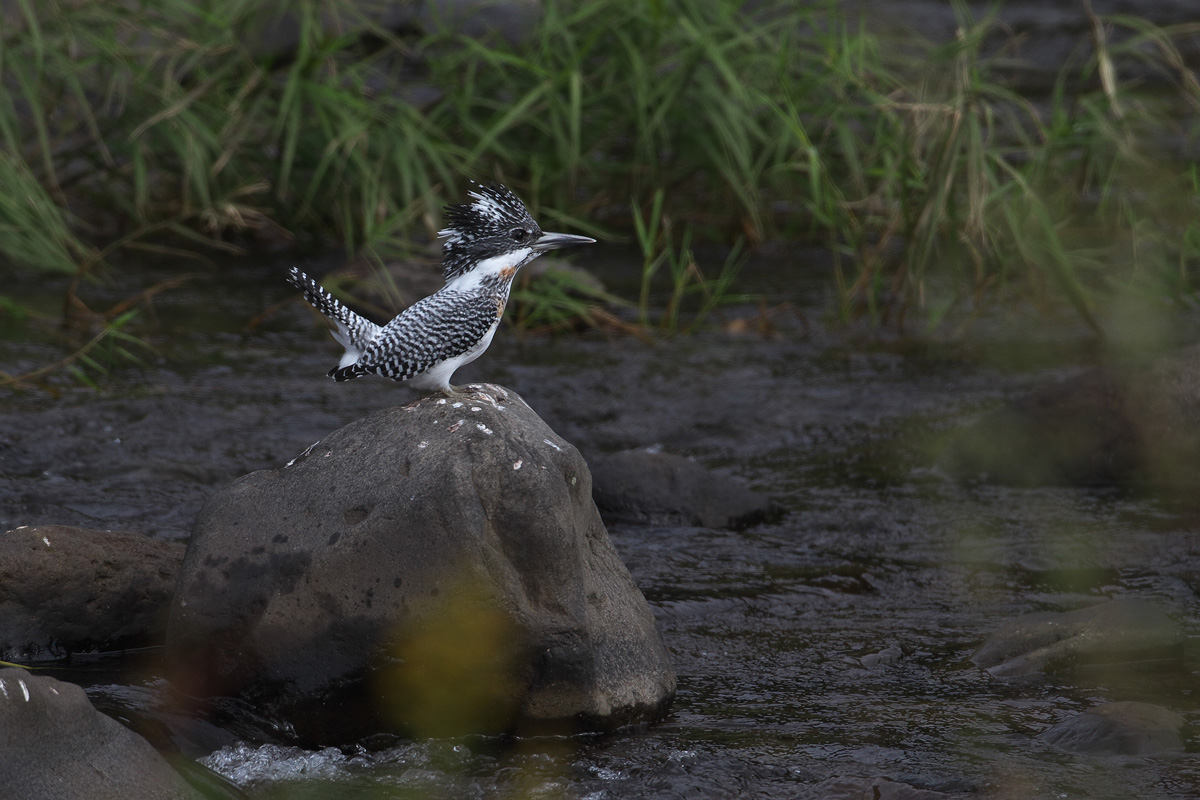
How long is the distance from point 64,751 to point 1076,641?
3.01 meters

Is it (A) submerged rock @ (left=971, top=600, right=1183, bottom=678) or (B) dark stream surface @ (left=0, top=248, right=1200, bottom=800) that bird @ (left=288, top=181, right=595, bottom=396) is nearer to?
(B) dark stream surface @ (left=0, top=248, right=1200, bottom=800)

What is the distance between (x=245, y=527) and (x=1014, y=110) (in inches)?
356

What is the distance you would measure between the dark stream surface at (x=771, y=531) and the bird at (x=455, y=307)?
46.0 inches

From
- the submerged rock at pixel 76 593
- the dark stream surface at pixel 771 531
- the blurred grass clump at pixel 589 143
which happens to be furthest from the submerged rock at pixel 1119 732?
the blurred grass clump at pixel 589 143

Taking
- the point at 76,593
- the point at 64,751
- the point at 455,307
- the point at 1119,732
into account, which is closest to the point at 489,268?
the point at 455,307

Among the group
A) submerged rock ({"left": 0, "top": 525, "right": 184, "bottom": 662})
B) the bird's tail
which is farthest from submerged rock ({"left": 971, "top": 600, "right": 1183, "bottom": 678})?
submerged rock ({"left": 0, "top": 525, "right": 184, "bottom": 662})

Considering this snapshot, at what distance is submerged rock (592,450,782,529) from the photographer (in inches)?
221

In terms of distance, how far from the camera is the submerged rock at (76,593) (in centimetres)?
421

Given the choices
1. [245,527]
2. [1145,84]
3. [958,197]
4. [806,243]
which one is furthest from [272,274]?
[1145,84]

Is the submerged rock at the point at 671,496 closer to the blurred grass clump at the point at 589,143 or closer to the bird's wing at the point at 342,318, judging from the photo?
the bird's wing at the point at 342,318

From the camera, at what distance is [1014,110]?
11.3 metres

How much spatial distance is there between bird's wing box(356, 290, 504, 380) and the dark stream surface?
117 cm

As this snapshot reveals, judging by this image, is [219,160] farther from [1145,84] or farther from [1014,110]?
[1145,84]

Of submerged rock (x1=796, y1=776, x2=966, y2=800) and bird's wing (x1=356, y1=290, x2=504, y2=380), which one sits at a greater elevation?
bird's wing (x1=356, y1=290, x2=504, y2=380)
